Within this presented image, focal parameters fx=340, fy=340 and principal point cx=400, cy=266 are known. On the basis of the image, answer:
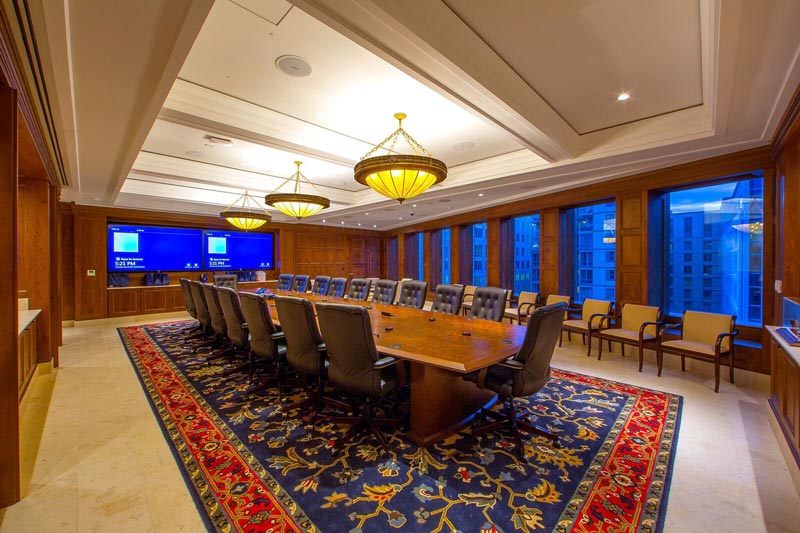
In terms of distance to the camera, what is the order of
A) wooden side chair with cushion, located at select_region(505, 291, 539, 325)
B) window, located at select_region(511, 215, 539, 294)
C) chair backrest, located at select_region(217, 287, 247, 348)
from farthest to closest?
window, located at select_region(511, 215, 539, 294), wooden side chair with cushion, located at select_region(505, 291, 539, 325), chair backrest, located at select_region(217, 287, 247, 348)

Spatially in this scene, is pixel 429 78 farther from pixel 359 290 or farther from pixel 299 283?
pixel 299 283

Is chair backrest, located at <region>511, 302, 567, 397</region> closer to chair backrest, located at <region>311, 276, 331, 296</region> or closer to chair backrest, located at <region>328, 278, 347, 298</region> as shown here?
chair backrest, located at <region>328, 278, 347, 298</region>

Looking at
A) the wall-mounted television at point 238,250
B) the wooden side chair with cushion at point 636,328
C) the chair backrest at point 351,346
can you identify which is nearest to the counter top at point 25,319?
the chair backrest at point 351,346

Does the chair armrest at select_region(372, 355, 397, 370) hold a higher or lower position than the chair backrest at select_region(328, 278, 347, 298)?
lower

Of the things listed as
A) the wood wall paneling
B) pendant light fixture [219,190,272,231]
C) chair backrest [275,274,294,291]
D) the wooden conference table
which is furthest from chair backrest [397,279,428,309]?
the wood wall paneling

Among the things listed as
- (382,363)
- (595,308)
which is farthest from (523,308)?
(382,363)

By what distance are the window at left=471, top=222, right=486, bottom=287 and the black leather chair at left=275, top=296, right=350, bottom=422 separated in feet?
20.7

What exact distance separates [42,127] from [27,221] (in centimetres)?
161

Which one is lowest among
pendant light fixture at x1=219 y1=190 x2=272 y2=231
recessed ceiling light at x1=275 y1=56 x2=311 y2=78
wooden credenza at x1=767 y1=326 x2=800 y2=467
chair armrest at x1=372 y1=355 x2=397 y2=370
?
wooden credenza at x1=767 y1=326 x2=800 y2=467

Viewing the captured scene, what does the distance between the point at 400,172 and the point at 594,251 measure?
4449 mm

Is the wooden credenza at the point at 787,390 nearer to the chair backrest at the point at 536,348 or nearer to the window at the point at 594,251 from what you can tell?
the chair backrest at the point at 536,348

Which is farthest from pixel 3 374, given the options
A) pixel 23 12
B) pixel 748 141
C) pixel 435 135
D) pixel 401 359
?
pixel 748 141

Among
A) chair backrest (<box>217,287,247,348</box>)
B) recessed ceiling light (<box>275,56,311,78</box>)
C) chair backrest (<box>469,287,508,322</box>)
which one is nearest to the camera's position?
recessed ceiling light (<box>275,56,311,78</box>)

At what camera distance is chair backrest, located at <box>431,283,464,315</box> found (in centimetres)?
446
